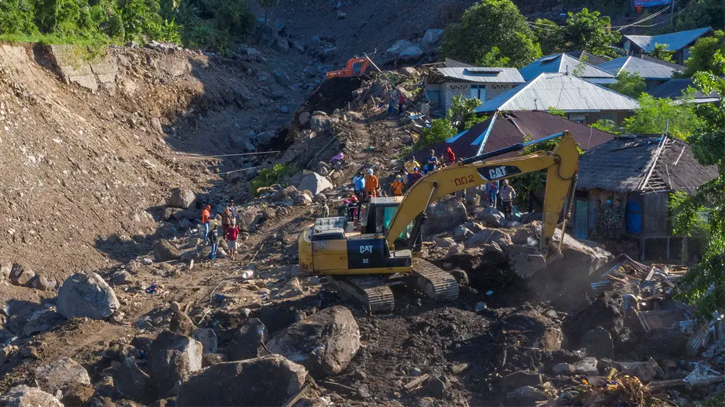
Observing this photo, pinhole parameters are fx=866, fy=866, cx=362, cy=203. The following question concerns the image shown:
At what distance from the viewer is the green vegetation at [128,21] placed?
90.5 feet

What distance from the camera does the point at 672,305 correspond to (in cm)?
1317

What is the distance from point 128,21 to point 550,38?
2110 centimetres

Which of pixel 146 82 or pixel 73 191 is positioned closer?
pixel 73 191

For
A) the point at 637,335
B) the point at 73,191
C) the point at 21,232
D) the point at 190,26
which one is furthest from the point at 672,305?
the point at 190,26

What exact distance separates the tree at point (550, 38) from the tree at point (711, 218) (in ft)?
119

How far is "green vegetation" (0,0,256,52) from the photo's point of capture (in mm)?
27594

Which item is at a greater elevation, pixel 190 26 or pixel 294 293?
pixel 190 26

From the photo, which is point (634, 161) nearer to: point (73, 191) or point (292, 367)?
point (292, 367)

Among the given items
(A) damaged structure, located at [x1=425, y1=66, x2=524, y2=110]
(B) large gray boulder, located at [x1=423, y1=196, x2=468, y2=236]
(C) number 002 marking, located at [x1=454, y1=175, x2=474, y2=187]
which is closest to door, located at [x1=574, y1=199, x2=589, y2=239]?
(B) large gray boulder, located at [x1=423, y1=196, x2=468, y2=236]

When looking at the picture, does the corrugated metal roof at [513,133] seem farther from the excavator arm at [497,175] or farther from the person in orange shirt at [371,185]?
the excavator arm at [497,175]

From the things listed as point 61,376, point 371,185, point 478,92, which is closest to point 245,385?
point 61,376

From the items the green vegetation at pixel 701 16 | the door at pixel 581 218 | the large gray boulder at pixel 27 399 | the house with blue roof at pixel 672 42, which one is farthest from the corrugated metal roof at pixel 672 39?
the large gray boulder at pixel 27 399

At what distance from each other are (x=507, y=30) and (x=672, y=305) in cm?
2781

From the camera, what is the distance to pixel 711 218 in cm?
834
